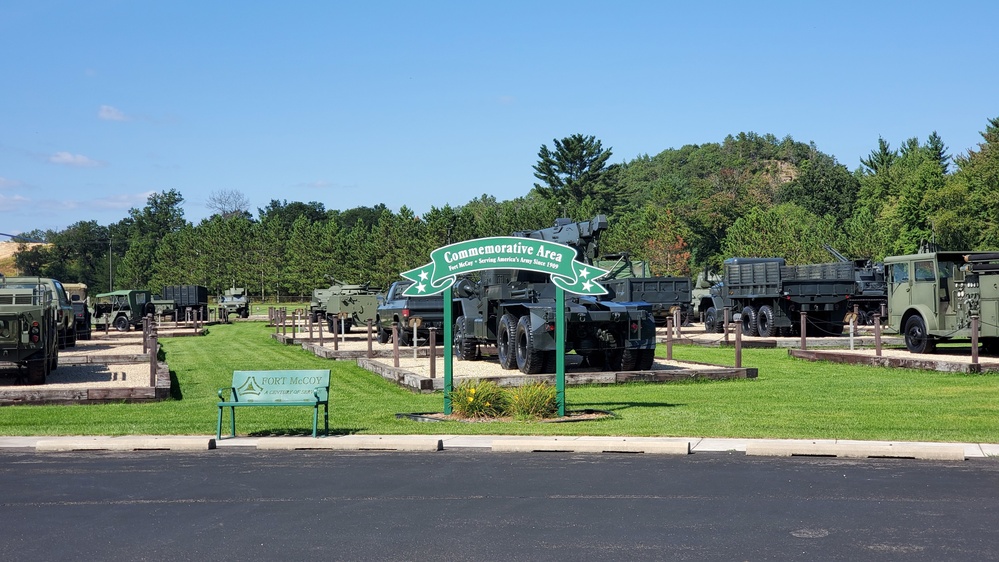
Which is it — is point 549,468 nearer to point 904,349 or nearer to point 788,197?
point 904,349

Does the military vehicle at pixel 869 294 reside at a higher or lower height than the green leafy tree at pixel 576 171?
lower

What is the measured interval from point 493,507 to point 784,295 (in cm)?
2400

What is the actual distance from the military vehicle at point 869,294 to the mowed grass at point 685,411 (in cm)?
1286

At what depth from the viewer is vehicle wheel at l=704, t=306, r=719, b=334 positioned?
35250mm

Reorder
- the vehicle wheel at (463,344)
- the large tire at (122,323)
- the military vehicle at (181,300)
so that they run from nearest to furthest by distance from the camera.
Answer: the vehicle wheel at (463,344) < the large tire at (122,323) < the military vehicle at (181,300)

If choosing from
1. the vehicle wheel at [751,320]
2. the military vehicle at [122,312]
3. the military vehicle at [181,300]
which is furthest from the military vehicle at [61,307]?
the military vehicle at [181,300]

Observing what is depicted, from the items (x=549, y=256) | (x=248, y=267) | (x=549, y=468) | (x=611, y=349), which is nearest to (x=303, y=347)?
(x=611, y=349)

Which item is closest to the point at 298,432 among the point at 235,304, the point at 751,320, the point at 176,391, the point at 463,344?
the point at 176,391

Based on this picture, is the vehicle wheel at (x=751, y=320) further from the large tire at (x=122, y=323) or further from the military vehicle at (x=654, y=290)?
the large tire at (x=122, y=323)

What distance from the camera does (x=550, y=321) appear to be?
18328 millimetres

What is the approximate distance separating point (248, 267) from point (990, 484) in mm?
88383

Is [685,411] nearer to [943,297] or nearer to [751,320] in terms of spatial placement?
[943,297]

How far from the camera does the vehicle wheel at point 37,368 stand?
Answer: 19.1 m

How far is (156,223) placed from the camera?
136375 millimetres
